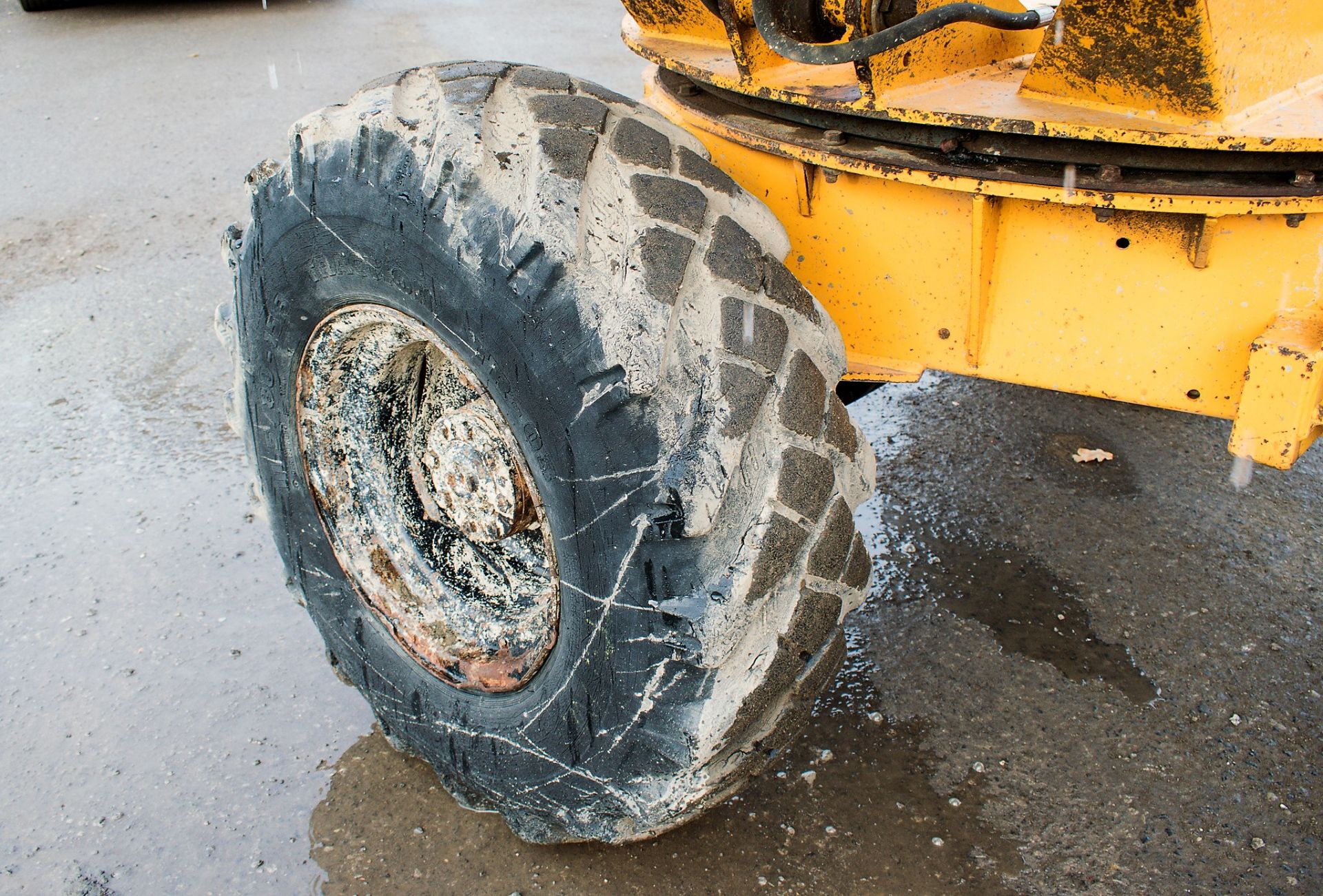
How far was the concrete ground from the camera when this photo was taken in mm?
2188

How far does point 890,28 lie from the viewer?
1607 millimetres

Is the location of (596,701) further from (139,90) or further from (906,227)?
(139,90)

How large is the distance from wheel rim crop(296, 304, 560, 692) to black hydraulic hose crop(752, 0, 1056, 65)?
842mm

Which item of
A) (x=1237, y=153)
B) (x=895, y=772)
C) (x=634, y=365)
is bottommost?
(x=895, y=772)

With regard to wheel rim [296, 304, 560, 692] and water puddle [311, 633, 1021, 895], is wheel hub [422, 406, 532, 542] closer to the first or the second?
wheel rim [296, 304, 560, 692]

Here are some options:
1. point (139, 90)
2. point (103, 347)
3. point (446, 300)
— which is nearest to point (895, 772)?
point (446, 300)

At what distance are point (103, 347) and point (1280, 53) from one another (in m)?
4.06

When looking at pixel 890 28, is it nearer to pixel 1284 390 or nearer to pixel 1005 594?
pixel 1284 390

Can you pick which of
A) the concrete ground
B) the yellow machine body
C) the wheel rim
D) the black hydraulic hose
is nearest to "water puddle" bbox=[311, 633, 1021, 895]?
the concrete ground

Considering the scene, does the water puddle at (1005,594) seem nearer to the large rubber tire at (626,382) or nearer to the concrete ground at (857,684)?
the concrete ground at (857,684)

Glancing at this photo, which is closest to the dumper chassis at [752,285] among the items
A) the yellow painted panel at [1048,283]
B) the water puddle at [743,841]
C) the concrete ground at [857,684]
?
the yellow painted panel at [1048,283]

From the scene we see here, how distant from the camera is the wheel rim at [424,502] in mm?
2025

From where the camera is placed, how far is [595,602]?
1.71m

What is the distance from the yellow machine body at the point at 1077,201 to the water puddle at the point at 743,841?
3.16 ft
